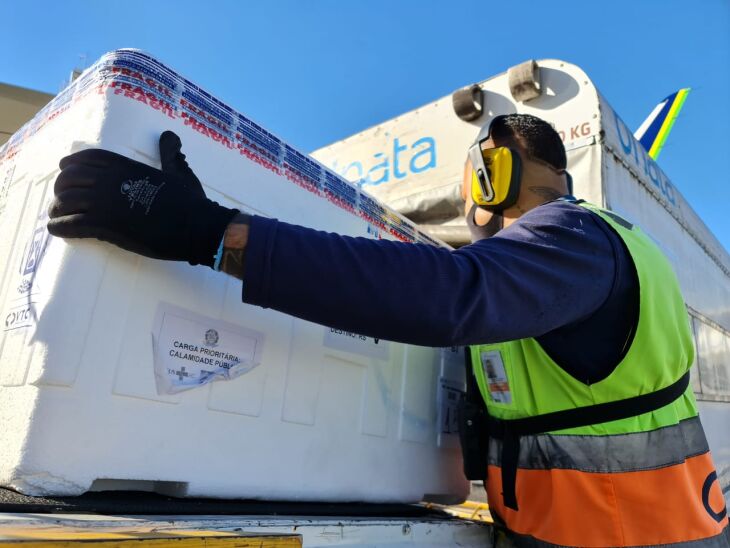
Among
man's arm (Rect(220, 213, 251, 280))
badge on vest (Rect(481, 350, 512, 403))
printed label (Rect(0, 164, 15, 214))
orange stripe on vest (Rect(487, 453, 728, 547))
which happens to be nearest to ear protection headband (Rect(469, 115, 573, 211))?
badge on vest (Rect(481, 350, 512, 403))

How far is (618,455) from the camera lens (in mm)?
1338

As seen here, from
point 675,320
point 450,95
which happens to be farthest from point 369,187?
point 675,320

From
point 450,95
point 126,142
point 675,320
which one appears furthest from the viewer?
point 450,95

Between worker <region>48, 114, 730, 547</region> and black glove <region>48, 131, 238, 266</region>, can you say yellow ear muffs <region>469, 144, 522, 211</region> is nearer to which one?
worker <region>48, 114, 730, 547</region>

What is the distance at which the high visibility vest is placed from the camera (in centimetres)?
131

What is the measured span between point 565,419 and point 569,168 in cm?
145

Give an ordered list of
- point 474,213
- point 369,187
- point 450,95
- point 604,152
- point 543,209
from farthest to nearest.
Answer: point 369,187 → point 450,95 → point 604,152 → point 474,213 → point 543,209

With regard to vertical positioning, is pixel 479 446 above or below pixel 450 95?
below

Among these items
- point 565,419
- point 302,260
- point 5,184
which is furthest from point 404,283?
point 5,184

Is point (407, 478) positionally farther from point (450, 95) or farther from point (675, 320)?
point (450, 95)

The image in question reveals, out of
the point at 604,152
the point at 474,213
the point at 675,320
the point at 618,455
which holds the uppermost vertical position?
the point at 604,152

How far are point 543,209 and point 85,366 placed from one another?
3.40 ft

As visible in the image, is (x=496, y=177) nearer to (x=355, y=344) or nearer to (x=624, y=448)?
(x=355, y=344)

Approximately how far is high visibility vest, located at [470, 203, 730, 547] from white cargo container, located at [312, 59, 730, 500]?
1.13m
